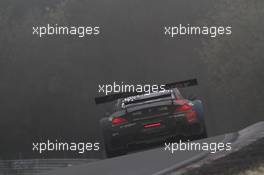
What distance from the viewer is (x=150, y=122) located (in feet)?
32.4

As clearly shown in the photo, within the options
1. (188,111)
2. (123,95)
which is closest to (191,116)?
(188,111)

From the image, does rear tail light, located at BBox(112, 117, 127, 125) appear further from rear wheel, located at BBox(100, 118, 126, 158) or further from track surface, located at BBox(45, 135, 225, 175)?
track surface, located at BBox(45, 135, 225, 175)

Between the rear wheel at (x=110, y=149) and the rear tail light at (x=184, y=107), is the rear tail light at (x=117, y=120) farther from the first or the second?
the rear tail light at (x=184, y=107)

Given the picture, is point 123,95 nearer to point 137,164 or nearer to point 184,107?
point 184,107

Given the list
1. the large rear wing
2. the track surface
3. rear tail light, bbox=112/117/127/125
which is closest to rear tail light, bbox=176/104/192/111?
rear tail light, bbox=112/117/127/125

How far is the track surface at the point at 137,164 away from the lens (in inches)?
763

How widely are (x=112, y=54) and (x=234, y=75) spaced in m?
13.3

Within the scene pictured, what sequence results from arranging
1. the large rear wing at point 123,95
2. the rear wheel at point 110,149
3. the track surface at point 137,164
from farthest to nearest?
the track surface at point 137,164 < the rear wheel at point 110,149 < the large rear wing at point 123,95

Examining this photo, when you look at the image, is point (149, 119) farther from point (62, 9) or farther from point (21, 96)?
point (62, 9)

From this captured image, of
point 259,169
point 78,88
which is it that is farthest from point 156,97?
point 78,88

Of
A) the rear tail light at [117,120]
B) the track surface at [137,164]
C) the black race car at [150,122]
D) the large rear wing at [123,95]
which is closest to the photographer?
the large rear wing at [123,95]

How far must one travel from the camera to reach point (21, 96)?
5497cm

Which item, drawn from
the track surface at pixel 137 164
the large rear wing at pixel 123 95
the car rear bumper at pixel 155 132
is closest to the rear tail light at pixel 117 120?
the car rear bumper at pixel 155 132

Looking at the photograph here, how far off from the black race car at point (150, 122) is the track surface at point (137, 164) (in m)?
8.10
